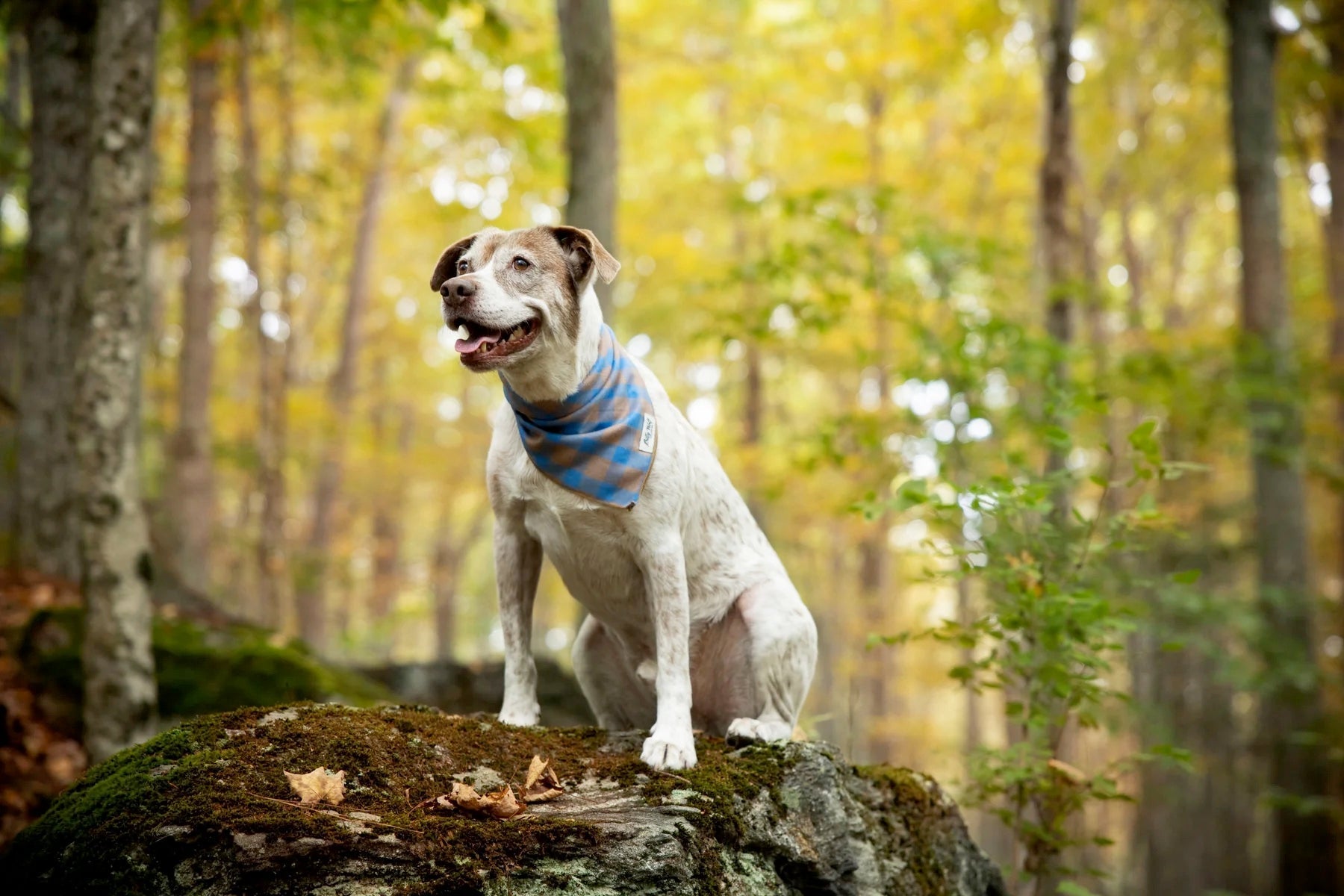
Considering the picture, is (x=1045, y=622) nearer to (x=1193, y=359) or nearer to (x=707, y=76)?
(x=1193, y=359)

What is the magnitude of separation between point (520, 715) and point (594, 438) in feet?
3.82

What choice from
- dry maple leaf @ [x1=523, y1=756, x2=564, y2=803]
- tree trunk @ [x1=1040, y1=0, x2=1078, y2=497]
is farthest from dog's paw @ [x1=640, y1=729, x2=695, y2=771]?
tree trunk @ [x1=1040, y1=0, x2=1078, y2=497]

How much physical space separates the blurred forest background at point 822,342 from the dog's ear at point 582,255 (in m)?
1.64

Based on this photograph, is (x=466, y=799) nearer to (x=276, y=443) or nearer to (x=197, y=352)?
(x=197, y=352)

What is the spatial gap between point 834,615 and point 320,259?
14.3 meters

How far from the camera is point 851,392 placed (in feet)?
75.3

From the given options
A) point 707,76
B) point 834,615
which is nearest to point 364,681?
point 707,76

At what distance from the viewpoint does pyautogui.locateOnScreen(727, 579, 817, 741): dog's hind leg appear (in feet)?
13.4

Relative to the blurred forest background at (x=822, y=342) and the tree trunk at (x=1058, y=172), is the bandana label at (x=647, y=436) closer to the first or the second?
the blurred forest background at (x=822, y=342)

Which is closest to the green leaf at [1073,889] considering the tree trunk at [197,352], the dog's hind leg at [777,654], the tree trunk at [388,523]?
the dog's hind leg at [777,654]

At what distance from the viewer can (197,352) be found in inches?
451

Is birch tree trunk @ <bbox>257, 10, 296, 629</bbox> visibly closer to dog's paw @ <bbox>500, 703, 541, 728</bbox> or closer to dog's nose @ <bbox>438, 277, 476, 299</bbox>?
dog's paw @ <bbox>500, 703, 541, 728</bbox>

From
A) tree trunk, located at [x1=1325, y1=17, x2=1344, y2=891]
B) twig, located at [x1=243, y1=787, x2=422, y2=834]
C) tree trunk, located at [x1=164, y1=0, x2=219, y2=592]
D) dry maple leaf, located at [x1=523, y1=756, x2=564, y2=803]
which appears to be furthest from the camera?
tree trunk, located at [x1=1325, y1=17, x2=1344, y2=891]

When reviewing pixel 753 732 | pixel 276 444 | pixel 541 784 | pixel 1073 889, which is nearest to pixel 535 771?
pixel 541 784
